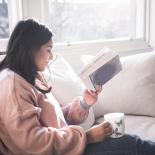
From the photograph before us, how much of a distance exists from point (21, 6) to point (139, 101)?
3.04ft

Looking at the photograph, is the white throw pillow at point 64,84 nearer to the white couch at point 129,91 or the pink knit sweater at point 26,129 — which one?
the white couch at point 129,91

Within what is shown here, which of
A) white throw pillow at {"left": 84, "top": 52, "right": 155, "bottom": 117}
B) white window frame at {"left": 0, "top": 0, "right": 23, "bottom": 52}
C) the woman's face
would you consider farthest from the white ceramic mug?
white window frame at {"left": 0, "top": 0, "right": 23, "bottom": 52}

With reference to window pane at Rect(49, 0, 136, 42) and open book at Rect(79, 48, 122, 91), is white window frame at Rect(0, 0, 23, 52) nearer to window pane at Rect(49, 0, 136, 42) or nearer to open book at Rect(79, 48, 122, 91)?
window pane at Rect(49, 0, 136, 42)

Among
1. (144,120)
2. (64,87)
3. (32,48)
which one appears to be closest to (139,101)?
(144,120)

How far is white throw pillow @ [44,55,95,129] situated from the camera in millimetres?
1608

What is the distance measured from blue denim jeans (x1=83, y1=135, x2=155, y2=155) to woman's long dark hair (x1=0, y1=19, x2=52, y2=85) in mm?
328

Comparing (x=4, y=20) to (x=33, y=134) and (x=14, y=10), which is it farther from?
(x=33, y=134)

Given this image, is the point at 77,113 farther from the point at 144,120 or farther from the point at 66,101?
the point at 144,120

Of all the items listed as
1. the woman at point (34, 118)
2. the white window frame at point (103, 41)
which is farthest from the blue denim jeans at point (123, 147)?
the white window frame at point (103, 41)

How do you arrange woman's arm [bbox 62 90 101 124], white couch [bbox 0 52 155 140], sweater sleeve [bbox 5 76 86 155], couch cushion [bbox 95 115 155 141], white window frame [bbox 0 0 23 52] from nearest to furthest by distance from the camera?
1. sweater sleeve [bbox 5 76 86 155]
2. woman's arm [bbox 62 90 101 124]
3. couch cushion [bbox 95 115 155 141]
4. white couch [bbox 0 52 155 140]
5. white window frame [bbox 0 0 23 52]

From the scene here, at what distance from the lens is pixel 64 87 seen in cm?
165

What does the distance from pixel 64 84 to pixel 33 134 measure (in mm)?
647

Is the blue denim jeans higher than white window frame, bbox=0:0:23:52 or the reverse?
the reverse

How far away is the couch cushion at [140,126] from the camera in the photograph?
5.15 feet
